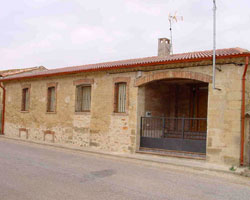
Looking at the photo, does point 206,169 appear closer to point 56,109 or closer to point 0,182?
point 0,182

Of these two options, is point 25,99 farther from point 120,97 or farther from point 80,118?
point 120,97

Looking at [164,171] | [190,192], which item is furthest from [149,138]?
[190,192]

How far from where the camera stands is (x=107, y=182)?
22.5ft

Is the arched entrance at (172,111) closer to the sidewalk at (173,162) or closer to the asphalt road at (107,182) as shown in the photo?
the sidewalk at (173,162)

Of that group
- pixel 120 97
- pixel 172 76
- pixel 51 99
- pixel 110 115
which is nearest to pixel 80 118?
pixel 110 115

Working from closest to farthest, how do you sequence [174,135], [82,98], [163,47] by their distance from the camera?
1. [174,135]
2. [82,98]
3. [163,47]

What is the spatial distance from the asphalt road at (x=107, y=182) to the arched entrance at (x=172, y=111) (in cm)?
242

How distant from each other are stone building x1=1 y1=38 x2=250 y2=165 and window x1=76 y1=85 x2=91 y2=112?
0.05 metres

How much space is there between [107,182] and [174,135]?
681 cm

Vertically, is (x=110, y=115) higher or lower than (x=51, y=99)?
lower

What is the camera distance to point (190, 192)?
6.24 m

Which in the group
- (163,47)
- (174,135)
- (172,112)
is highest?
(163,47)

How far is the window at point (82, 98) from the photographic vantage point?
1438cm

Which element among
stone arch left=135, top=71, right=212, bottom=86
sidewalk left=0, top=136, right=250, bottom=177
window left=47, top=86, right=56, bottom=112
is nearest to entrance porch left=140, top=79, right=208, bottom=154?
stone arch left=135, top=71, right=212, bottom=86
